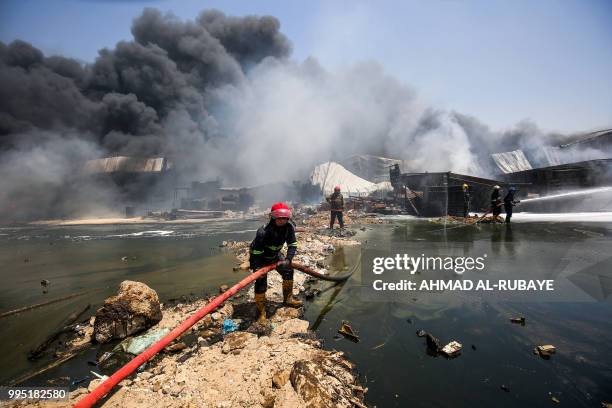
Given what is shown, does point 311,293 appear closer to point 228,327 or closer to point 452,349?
point 228,327

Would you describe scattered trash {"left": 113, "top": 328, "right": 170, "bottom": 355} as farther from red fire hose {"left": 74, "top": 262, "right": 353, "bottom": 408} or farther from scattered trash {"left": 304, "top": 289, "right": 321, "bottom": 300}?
scattered trash {"left": 304, "top": 289, "right": 321, "bottom": 300}

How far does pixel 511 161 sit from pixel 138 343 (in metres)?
51.8

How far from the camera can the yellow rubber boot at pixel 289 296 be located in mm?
4235

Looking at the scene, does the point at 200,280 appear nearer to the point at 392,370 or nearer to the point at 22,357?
the point at 22,357

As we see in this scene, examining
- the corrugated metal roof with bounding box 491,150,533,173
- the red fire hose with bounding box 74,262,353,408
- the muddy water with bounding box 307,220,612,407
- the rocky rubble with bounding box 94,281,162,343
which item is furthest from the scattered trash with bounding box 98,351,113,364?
the corrugated metal roof with bounding box 491,150,533,173

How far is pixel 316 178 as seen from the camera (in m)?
39.7

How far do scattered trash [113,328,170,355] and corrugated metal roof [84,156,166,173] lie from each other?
128 ft

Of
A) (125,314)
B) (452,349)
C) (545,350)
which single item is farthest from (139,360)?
(545,350)

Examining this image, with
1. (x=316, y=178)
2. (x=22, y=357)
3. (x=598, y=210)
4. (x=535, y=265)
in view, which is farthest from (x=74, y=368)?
(x=316, y=178)

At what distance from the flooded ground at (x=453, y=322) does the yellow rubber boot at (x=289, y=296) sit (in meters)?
0.25

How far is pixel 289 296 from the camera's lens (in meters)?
4.31

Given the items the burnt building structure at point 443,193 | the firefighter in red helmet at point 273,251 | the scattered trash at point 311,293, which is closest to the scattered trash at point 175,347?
the firefighter in red helmet at point 273,251

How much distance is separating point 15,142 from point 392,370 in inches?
2001

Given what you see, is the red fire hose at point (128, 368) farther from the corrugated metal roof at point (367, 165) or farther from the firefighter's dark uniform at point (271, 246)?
the corrugated metal roof at point (367, 165)
